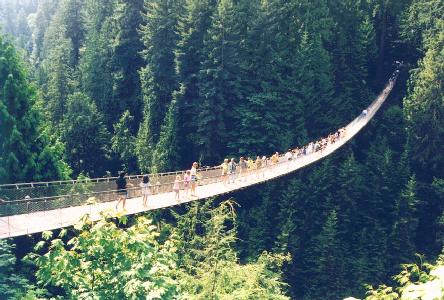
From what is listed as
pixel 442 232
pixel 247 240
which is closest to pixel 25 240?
pixel 247 240

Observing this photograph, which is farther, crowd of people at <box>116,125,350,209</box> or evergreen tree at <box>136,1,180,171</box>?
evergreen tree at <box>136,1,180,171</box>

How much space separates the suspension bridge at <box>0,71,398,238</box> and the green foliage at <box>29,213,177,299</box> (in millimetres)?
631

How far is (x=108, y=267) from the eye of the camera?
303 inches

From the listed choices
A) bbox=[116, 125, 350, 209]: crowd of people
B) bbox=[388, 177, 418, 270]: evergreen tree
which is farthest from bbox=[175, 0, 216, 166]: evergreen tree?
bbox=[388, 177, 418, 270]: evergreen tree

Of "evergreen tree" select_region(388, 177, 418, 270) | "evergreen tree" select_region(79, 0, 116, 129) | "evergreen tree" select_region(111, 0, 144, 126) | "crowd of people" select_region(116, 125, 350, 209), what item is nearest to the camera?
"crowd of people" select_region(116, 125, 350, 209)

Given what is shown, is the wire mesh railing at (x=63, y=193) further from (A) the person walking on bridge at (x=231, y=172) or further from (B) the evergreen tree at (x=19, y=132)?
(B) the evergreen tree at (x=19, y=132)

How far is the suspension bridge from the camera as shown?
13070 mm

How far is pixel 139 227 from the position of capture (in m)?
8.59

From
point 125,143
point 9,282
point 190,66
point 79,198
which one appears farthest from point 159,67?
point 9,282

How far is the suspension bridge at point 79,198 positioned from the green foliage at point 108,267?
631mm

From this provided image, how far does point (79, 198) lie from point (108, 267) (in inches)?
312

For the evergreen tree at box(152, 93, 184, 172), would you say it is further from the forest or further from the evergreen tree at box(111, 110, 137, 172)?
the evergreen tree at box(111, 110, 137, 172)

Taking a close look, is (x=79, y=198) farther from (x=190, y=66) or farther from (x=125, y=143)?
(x=125, y=143)

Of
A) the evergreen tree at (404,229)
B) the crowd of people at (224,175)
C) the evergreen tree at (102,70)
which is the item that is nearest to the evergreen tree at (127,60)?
the evergreen tree at (102,70)
